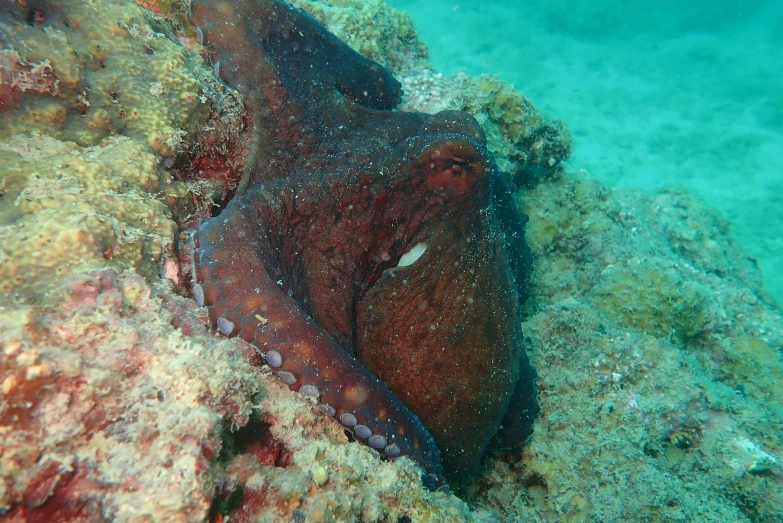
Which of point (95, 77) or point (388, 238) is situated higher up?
point (388, 238)

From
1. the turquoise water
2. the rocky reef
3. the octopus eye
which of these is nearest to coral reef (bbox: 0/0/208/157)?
the rocky reef

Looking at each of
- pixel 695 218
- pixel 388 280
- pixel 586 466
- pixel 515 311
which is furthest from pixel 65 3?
pixel 695 218

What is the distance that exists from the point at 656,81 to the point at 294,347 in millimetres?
35695

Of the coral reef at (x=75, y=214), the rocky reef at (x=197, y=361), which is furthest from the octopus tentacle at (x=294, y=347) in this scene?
the coral reef at (x=75, y=214)

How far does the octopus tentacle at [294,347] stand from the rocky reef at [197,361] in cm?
10

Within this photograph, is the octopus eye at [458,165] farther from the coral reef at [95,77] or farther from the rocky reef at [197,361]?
the coral reef at [95,77]

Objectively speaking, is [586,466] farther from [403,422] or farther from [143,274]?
[143,274]

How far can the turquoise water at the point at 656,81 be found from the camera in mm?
22219

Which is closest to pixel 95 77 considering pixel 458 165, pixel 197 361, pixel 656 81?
pixel 197 361

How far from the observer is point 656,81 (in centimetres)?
2998

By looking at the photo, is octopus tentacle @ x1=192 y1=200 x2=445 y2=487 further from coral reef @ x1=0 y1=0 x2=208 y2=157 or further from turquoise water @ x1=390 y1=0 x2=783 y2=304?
turquoise water @ x1=390 y1=0 x2=783 y2=304

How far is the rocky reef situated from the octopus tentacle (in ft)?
0.33

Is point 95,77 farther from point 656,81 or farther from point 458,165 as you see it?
point 656,81

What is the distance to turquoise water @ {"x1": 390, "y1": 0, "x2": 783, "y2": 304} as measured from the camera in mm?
22219
